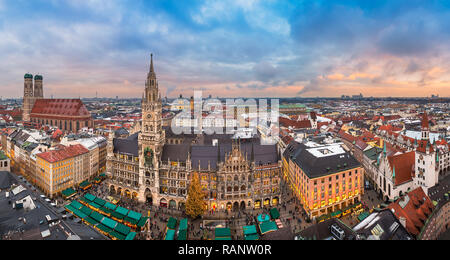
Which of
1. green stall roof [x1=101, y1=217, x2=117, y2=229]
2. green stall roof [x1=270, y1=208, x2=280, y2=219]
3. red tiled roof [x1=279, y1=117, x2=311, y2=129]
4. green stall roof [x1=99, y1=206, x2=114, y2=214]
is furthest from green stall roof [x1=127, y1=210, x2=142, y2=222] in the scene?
red tiled roof [x1=279, y1=117, x2=311, y2=129]

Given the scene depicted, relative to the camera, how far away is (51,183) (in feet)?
262

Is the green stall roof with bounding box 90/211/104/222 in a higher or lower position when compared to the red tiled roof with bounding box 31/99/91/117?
lower

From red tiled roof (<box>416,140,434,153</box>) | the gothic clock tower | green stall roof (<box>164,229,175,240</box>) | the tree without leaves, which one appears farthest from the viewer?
the gothic clock tower

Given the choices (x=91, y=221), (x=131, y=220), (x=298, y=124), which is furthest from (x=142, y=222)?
(x=298, y=124)

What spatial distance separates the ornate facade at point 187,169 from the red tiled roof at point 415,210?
101 feet

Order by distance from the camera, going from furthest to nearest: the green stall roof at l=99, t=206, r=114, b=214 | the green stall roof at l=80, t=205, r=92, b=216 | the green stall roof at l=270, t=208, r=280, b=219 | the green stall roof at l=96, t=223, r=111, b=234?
the green stall roof at l=99, t=206, r=114, b=214 → the green stall roof at l=270, t=208, r=280, b=219 → the green stall roof at l=80, t=205, r=92, b=216 → the green stall roof at l=96, t=223, r=111, b=234

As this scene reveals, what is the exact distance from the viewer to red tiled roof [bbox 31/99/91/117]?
17171cm

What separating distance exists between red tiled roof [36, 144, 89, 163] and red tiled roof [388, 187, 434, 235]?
90.6 meters

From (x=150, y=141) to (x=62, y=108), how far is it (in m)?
135

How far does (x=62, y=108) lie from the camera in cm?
17725

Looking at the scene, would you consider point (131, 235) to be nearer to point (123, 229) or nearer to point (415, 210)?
point (123, 229)

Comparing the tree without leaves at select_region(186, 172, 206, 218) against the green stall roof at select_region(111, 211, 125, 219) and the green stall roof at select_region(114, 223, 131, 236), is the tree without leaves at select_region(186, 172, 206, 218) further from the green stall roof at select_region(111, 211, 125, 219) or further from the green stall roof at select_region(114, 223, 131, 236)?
the green stall roof at select_region(111, 211, 125, 219)

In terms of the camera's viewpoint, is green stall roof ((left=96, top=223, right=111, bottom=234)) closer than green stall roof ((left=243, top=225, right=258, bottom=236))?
No

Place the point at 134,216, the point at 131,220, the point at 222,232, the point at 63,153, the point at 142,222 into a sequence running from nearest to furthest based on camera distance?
the point at 222,232 → the point at 142,222 → the point at 131,220 → the point at 134,216 → the point at 63,153
